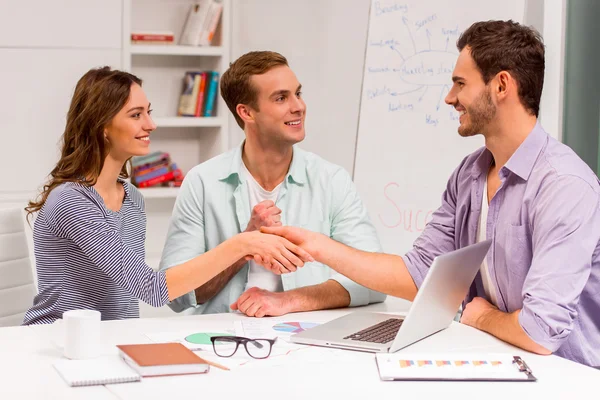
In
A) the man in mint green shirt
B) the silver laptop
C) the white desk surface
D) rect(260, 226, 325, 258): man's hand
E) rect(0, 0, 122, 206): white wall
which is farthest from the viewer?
rect(0, 0, 122, 206): white wall

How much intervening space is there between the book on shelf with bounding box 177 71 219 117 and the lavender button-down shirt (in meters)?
2.25

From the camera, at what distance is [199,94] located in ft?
13.9

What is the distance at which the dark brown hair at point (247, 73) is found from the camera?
8.99 ft

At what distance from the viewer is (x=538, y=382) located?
1.53 m

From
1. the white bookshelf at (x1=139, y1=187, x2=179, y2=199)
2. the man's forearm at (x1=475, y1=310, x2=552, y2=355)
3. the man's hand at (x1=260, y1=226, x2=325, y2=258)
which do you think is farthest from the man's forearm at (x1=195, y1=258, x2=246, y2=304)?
the white bookshelf at (x1=139, y1=187, x2=179, y2=199)

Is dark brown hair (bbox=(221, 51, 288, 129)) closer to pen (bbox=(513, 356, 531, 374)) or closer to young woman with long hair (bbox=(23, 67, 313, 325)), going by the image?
young woman with long hair (bbox=(23, 67, 313, 325))

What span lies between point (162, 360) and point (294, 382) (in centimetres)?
26

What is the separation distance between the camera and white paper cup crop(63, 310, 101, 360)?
1.61m

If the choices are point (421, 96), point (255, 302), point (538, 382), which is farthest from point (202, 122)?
point (538, 382)

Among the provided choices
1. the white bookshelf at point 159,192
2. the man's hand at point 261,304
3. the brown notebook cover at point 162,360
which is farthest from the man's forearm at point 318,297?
the white bookshelf at point 159,192

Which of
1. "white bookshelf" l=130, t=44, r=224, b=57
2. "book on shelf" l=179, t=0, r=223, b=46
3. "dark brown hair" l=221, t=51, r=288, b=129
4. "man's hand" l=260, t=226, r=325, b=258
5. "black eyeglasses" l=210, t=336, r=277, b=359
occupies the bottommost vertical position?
"black eyeglasses" l=210, t=336, r=277, b=359

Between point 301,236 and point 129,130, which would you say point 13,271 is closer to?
point 129,130

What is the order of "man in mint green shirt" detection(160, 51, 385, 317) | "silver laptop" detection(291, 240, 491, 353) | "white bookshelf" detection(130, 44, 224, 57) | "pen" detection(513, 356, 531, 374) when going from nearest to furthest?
1. "pen" detection(513, 356, 531, 374)
2. "silver laptop" detection(291, 240, 491, 353)
3. "man in mint green shirt" detection(160, 51, 385, 317)
4. "white bookshelf" detection(130, 44, 224, 57)

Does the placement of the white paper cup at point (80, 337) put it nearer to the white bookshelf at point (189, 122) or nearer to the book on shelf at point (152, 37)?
the white bookshelf at point (189, 122)
